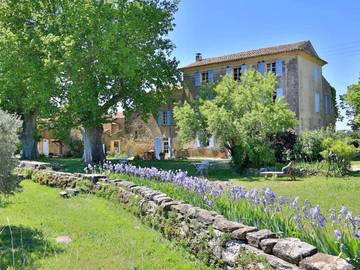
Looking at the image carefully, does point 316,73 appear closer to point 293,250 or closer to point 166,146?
point 166,146

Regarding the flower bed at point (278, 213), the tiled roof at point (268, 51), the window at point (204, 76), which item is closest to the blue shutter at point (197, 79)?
the window at point (204, 76)

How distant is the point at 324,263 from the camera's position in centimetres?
410

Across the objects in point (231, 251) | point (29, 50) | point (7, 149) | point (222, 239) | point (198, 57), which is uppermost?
point (198, 57)

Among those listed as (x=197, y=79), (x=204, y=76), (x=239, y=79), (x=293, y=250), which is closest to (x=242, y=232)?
(x=293, y=250)

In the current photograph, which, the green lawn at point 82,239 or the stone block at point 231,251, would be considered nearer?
the stone block at point 231,251

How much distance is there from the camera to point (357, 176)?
64.0 ft

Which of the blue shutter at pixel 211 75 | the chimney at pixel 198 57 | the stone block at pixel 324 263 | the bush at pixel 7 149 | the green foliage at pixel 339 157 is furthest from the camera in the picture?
the chimney at pixel 198 57

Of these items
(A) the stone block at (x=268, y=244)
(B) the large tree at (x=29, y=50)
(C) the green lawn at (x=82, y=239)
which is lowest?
(C) the green lawn at (x=82, y=239)

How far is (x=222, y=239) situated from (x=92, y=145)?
2326 cm

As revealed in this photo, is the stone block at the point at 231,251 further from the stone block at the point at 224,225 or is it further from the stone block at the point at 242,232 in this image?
the stone block at the point at 224,225

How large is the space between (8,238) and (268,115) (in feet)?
53.6

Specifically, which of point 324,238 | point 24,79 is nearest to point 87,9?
point 24,79

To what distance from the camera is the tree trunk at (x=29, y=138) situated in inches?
1351

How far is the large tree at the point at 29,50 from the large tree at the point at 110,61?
1099 mm
